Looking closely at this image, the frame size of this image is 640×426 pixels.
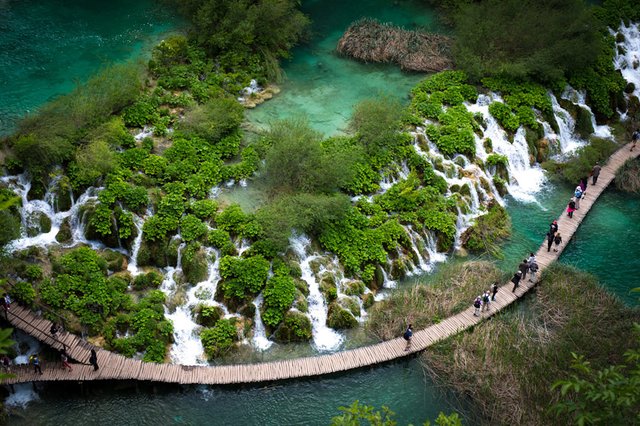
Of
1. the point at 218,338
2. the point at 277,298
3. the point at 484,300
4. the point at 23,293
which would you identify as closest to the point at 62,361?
the point at 23,293

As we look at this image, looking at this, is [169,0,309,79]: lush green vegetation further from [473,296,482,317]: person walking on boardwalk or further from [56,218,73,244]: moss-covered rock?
[473,296,482,317]: person walking on boardwalk

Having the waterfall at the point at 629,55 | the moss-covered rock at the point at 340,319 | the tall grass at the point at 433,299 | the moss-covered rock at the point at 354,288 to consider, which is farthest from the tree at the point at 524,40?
the moss-covered rock at the point at 340,319

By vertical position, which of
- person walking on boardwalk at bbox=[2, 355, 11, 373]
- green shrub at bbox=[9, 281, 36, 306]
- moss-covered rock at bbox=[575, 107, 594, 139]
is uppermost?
moss-covered rock at bbox=[575, 107, 594, 139]

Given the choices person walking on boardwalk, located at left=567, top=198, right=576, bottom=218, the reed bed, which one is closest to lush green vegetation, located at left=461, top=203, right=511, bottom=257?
person walking on boardwalk, located at left=567, top=198, right=576, bottom=218

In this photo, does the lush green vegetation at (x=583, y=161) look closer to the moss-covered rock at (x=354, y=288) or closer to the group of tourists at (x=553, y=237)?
the group of tourists at (x=553, y=237)


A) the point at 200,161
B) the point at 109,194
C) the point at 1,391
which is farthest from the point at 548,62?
the point at 1,391

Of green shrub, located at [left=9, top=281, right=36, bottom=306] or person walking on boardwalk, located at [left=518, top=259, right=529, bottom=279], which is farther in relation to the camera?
person walking on boardwalk, located at [left=518, top=259, right=529, bottom=279]

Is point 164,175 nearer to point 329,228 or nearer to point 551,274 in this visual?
point 329,228
